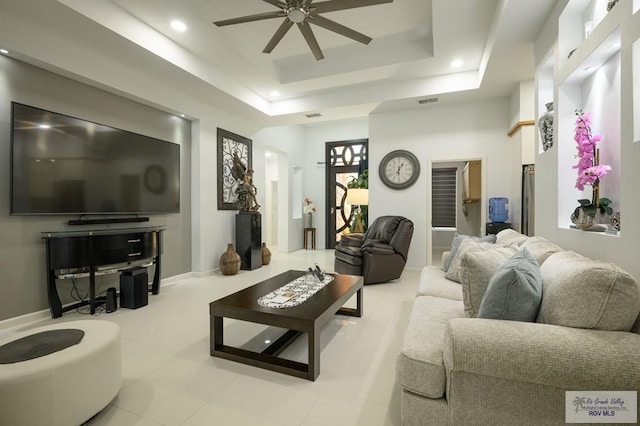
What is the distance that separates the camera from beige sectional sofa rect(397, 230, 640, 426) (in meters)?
1.09

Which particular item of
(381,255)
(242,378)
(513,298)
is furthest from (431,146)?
(242,378)

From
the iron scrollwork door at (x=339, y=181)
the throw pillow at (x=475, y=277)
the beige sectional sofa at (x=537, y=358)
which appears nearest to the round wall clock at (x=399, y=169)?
the iron scrollwork door at (x=339, y=181)

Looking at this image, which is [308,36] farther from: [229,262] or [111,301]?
[229,262]

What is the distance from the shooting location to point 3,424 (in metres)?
1.28

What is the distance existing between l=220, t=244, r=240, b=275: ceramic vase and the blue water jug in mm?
4143

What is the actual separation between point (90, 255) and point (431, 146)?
16.6 ft

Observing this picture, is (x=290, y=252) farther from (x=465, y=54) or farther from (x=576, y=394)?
(x=576, y=394)

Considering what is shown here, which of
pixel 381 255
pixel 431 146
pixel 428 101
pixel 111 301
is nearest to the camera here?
pixel 111 301

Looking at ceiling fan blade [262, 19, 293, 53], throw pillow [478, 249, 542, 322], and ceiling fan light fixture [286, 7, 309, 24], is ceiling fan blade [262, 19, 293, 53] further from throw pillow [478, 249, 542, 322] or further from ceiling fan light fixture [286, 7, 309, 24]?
throw pillow [478, 249, 542, 322]

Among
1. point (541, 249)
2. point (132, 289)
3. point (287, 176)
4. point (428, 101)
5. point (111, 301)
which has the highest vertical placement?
point (428, 101)

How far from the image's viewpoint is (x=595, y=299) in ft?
3.87

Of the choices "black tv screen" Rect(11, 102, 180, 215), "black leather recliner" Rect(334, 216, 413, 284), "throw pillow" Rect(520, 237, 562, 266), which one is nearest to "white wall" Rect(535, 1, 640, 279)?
"throw pillow" Rect(520, 237, 562, 266)

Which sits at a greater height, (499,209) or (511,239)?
(499,209)

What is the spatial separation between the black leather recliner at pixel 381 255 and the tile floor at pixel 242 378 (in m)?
1.00
